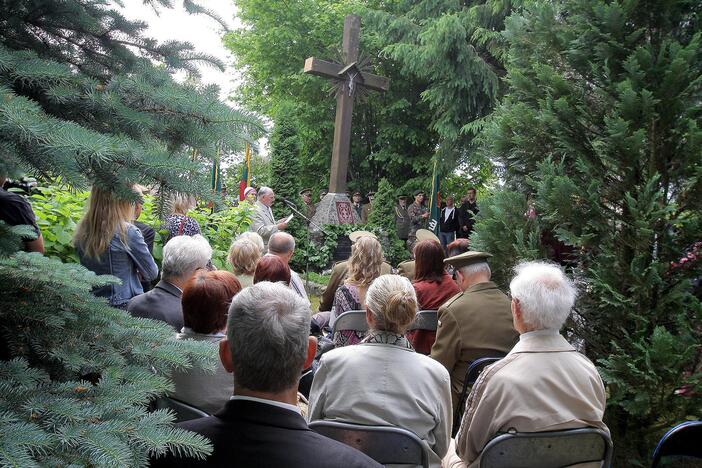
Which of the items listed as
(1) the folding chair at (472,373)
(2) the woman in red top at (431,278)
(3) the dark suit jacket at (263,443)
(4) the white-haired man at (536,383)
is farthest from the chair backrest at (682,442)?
(2) the woman in red top at (431,278)

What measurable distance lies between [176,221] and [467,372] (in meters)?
3.17

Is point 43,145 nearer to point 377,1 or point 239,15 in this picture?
point 377,1

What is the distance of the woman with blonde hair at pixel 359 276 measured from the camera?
4586 mm

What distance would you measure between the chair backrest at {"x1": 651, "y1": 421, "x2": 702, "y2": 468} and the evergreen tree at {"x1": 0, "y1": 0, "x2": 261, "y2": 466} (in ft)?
6.46

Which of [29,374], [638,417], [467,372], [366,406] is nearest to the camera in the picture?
[29,374]

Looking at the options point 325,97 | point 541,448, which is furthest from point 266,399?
point 325,97

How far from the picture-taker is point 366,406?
264 cm

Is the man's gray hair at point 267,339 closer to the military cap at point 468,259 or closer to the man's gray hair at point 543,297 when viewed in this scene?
the man's gray hair at point 543,297

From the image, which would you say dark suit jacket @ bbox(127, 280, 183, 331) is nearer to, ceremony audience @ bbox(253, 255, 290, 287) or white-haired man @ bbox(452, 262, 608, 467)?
ceremony audience @ bbox(253, 255, 290, 287)

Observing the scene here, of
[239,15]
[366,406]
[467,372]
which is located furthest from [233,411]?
[239,15]

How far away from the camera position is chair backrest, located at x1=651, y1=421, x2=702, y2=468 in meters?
2.56

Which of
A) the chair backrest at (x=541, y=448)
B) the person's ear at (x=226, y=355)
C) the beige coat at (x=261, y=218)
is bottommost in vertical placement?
the chair backrest at (x=541, y=448)

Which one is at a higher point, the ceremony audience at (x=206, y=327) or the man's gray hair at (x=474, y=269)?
the man's gray hair at (x=474, y=269)

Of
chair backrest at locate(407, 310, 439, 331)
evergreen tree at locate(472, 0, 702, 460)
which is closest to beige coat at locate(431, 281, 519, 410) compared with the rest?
chair backrest at locate(407, 310, 439, 331)
